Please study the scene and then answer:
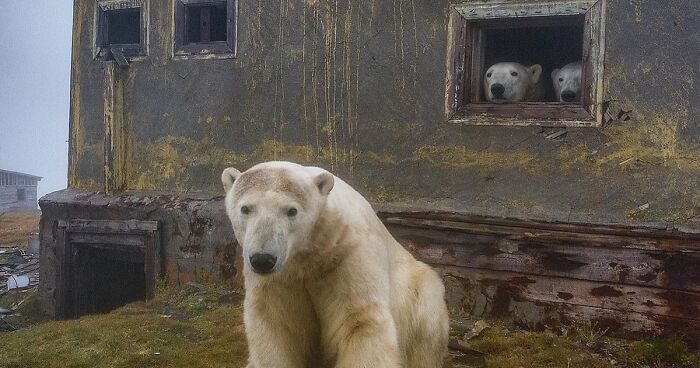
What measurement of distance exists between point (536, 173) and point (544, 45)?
3831 millimetres

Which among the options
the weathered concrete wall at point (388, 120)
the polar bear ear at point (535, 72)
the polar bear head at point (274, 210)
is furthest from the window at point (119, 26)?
the polar bear head at point (274, 210)

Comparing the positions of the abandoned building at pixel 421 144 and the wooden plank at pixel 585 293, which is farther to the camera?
the abandoned building at pixel 421 144

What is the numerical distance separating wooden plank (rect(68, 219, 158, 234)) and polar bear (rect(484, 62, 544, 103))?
4079 mm

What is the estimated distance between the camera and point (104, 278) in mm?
8289

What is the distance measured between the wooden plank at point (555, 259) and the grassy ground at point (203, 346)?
48 cm

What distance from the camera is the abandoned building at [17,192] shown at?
96.5ft

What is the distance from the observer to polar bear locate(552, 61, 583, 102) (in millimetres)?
5543

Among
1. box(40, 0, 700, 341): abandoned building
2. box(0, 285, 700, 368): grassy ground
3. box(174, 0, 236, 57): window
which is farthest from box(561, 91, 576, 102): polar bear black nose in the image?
box(174, 0, 236, 57): window

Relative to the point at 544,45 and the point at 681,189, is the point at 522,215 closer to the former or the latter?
the point at 681,189

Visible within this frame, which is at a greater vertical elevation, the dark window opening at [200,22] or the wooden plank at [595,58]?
the dark window opening at [200,22]

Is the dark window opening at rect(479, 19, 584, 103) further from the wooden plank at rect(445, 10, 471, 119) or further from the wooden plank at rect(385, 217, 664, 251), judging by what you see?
the wooden plank at rect(385, 217, 664, 251)

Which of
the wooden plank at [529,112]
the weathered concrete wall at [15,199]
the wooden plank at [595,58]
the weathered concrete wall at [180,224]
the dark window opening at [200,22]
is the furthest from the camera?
the weathered concrete wall at [15,199]

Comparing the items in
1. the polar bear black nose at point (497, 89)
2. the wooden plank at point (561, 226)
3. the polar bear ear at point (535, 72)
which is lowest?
the wooden plank at point (561, 226)

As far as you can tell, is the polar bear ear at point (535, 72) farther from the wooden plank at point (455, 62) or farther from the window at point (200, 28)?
the window at point (200, 28)
